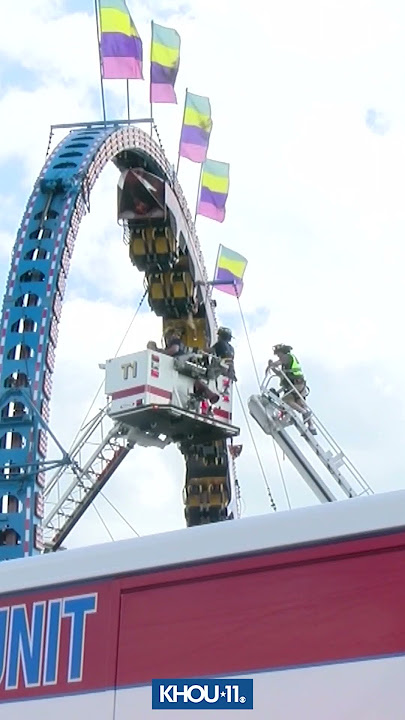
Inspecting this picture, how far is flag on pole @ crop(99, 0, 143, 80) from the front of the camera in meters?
20.8

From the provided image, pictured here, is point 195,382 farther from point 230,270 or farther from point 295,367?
point 230,270

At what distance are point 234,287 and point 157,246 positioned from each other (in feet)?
11.2

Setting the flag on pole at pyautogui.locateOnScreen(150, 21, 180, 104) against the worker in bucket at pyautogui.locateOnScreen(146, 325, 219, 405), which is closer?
the worker in bucket at pyautogui.locateOnScreen(146, 325, 219, 405)

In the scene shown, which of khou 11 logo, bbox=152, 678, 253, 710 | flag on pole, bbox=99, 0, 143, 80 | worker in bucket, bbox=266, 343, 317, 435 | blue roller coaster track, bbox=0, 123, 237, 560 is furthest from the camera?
flag on pole, bbox=99, 0, 143, 80

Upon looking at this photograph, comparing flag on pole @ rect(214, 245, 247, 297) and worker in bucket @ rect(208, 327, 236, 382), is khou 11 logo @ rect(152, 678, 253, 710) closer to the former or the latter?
worker in bucket @ rect(208, 327, 236, 382)

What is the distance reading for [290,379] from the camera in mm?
18078

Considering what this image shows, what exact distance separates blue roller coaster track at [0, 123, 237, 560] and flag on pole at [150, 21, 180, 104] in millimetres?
1046

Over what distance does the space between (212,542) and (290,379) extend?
14467mm

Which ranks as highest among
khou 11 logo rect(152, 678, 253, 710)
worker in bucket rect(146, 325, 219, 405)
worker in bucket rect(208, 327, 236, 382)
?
worker in bucket rect(208, 327, 236, 382)

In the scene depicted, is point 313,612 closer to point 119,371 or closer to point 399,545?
point 399,545

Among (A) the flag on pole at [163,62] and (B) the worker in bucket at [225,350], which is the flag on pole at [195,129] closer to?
(A) the flag on pole at [163,62]

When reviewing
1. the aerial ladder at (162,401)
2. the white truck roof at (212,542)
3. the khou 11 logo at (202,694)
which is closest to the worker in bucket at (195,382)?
the aerial ladder at (162,401)

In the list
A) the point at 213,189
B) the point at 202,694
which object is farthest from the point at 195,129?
the point at 202,694

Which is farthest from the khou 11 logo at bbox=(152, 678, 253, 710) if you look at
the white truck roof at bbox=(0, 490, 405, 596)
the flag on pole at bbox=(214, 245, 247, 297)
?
the flag on pole at bbox=(214, 245, 247, 297)
